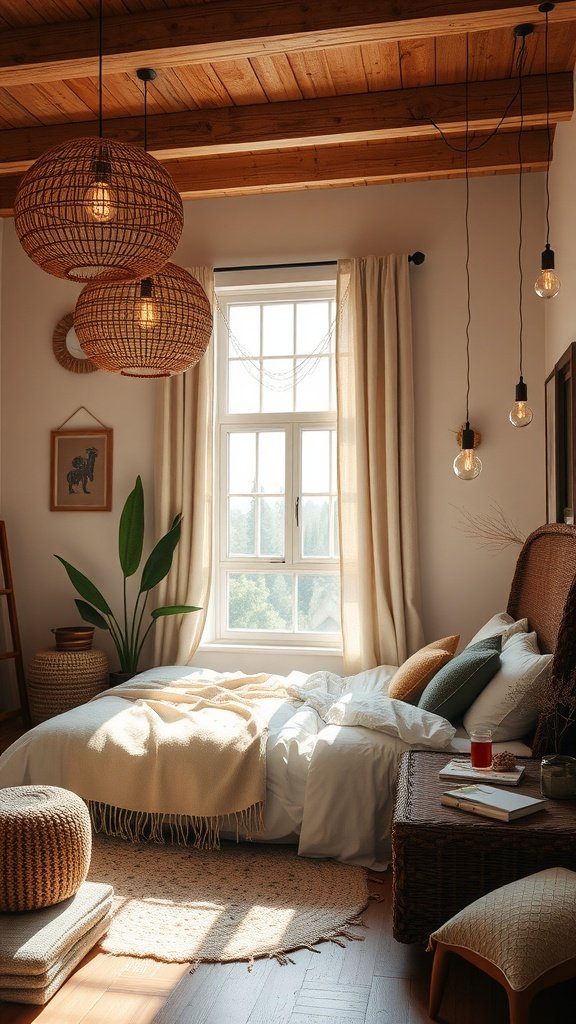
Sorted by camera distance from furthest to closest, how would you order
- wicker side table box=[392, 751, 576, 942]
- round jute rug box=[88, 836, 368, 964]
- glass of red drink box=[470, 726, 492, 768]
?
glass of red drink box=[470, 726, 492, 768], round jute rug box=[88, 836, 368, 964], wicker side table box=[392, 751, 576, 942]

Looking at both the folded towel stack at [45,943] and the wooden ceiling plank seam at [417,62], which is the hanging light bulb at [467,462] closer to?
the wooden ceiling plank seam at [417,62]

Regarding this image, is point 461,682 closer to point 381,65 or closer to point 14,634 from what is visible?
point 381,65

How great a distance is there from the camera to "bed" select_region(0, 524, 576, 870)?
315 centimetres

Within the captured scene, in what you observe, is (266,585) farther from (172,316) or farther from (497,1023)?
(497,1023)

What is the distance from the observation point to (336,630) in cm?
502

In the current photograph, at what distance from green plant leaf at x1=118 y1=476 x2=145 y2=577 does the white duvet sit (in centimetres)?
143

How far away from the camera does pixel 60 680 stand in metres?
4.71

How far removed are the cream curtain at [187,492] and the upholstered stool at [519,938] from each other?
9.85 ft

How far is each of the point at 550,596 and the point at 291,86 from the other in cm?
260

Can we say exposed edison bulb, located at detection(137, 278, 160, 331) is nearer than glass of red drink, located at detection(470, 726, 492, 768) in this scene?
No

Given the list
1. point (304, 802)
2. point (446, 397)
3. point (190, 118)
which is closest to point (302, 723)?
point (304, 802)

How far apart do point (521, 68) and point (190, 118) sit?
1.58 metres

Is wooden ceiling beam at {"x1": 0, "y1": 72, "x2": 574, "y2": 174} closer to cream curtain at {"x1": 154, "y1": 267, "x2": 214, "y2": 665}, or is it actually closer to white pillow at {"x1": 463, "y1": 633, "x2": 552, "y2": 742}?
cream curtain at {"x1": 154, "y1": 267, "x2": 214, "y2": 665}

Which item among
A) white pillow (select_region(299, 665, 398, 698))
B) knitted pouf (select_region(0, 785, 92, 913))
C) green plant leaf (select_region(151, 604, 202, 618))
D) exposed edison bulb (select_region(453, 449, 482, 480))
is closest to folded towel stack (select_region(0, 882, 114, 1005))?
knitted pouf (select_region(0, 785, 92, 913))
